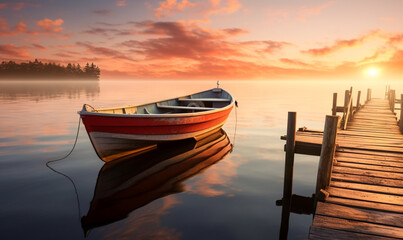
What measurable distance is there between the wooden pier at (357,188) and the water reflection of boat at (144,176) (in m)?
4.29

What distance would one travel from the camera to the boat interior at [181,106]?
11.5 m

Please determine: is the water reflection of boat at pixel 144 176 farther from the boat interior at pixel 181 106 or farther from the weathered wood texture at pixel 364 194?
the weathered wood texture at pixel 364 194

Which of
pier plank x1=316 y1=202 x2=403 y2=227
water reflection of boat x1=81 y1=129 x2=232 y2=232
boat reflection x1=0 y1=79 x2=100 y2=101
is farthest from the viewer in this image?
boat reflection x1=0 y1=79 x2=100 y2=101

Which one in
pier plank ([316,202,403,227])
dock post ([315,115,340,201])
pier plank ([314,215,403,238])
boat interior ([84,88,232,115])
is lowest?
pier plank ([314,215,403,238])

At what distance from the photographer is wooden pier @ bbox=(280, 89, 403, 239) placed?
4414mm

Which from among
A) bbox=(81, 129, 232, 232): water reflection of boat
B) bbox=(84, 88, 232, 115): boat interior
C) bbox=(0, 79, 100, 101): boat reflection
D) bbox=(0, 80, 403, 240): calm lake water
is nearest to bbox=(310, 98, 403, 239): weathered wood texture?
bbox=(0, 80, 403, 240): calm lake water

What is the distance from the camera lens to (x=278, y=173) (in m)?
9.84

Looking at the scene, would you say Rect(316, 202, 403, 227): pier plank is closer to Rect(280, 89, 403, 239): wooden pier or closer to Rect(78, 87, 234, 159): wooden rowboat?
Rect(280, 89, 403, 239): wooden pier

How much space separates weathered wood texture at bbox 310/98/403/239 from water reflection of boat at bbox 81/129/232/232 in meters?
4.37

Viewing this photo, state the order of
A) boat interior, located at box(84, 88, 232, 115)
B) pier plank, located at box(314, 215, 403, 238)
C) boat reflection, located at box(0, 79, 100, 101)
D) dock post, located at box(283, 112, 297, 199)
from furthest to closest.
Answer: boat reflection, located at box(0, 79, 100, 101) → boat interior, located at box(84, 88, 232, 115) → dock post, located at box(283, 112, 297, 199) → pier plank, located at box(314, 215, 403, 238)

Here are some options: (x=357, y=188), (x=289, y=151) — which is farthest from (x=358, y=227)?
(x=289, y=151)

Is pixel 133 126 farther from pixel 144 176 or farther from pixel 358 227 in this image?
pixel 358 227

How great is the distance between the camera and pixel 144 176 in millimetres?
9172

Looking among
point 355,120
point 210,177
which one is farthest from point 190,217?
point 355,120
